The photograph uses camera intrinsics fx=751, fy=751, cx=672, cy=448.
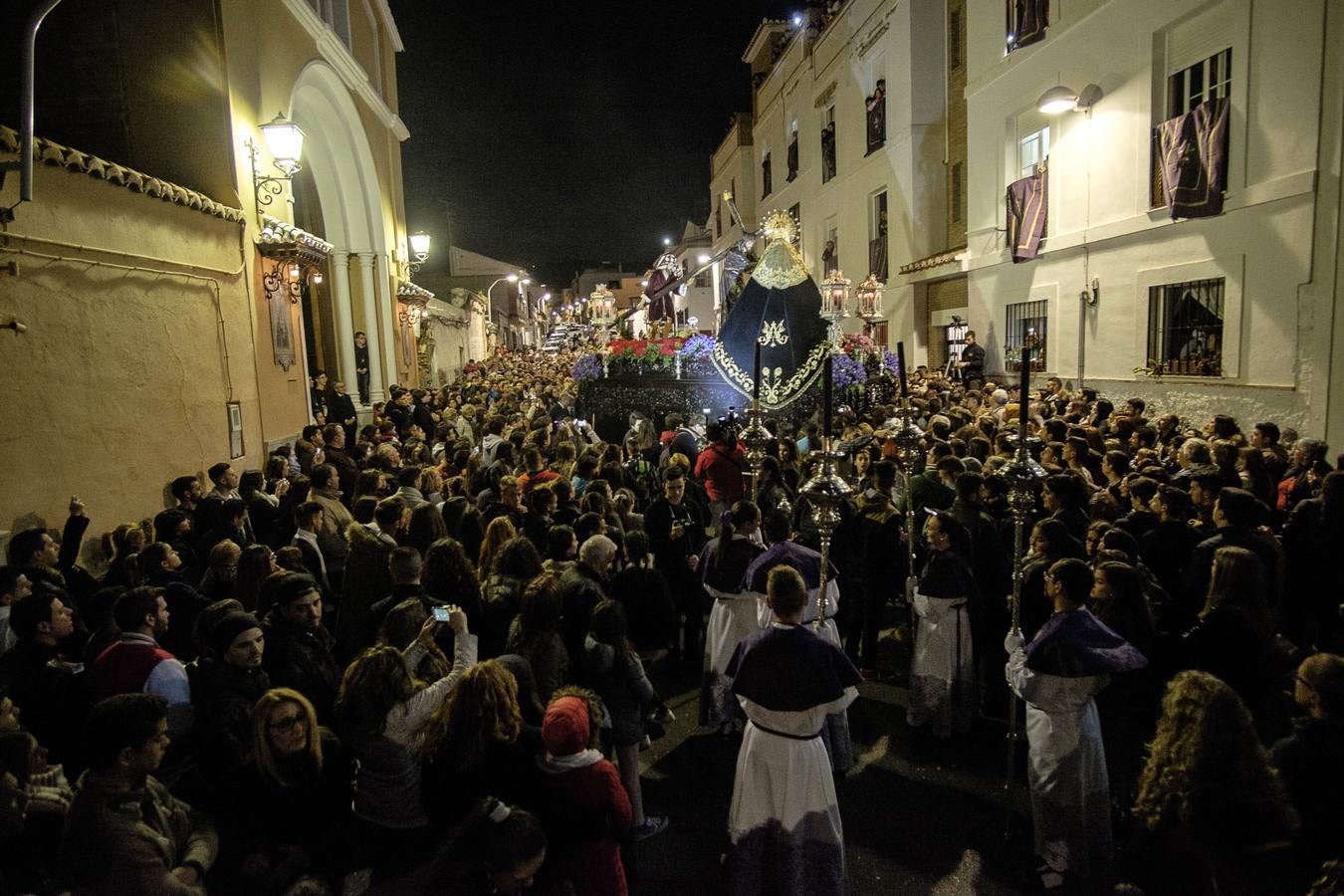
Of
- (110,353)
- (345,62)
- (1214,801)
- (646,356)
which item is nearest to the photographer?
(1214,801)

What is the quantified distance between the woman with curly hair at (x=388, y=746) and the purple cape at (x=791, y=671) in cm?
131

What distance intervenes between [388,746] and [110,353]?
19.4 ft

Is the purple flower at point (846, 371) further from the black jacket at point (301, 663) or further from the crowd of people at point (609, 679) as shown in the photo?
the black jacket at point (301, 663)

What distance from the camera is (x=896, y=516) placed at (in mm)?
5734

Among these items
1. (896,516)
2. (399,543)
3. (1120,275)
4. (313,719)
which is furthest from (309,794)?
(1120,275)

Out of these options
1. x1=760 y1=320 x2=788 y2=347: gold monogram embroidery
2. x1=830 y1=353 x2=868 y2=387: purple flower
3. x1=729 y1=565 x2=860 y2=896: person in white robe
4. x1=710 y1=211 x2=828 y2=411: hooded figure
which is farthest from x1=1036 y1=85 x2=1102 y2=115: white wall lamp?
x1=729 y1=565 x2=860 y2=896: person in white robe

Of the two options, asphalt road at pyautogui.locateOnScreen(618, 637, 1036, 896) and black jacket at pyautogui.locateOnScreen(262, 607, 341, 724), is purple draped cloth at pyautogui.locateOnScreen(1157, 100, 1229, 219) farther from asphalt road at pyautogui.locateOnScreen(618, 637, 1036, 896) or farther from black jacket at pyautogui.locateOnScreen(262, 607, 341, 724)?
black jacket at pyautogui.locateOnScreen(262, 607, 341, 724)

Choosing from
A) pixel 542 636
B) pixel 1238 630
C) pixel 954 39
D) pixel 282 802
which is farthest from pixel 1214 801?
pixel 954 39

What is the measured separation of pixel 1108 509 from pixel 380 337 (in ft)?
53.1

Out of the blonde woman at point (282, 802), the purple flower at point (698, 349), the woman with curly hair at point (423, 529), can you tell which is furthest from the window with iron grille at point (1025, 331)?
the blonde woman at point (282, 802)

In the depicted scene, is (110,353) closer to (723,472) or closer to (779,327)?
(723,472)

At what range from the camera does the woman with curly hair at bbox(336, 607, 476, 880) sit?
3.04m

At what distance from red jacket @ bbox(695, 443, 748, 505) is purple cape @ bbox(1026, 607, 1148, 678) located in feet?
13.4

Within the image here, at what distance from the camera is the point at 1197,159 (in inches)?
414
